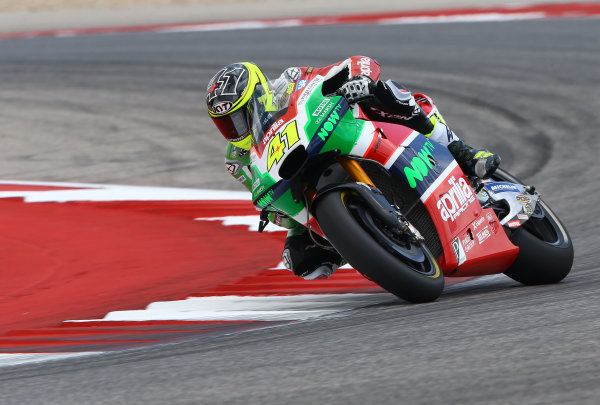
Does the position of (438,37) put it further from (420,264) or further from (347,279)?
(420,264)

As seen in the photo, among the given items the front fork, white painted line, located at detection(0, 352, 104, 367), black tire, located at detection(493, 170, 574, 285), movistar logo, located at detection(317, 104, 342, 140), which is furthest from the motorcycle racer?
white painted line, located at detection(0, 352, 104, 367)

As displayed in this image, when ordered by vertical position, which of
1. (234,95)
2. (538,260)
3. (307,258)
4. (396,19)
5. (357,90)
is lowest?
(538,260)

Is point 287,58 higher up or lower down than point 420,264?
higher up

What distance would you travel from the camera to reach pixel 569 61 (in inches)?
501

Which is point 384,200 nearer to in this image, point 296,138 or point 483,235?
point 296,138

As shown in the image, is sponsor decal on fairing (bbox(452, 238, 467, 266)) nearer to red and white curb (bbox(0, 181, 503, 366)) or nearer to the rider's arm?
red and white curb (bbox(0, 181, 503, 366))

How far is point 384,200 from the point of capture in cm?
448

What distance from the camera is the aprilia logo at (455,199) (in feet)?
16.2

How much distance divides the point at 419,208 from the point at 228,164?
1109 millimetres

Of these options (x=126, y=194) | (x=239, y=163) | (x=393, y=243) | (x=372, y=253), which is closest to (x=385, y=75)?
(x=126, y=194)

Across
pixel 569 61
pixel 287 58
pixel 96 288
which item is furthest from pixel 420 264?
pixel 287 58

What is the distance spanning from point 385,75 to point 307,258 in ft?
26.2

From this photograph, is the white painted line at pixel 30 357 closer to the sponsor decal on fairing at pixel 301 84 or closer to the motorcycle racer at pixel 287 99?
the motorcycle racer at pixel 287 99

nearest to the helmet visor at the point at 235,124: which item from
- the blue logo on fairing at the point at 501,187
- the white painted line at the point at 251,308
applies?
the white painted line at the point at 251,308
